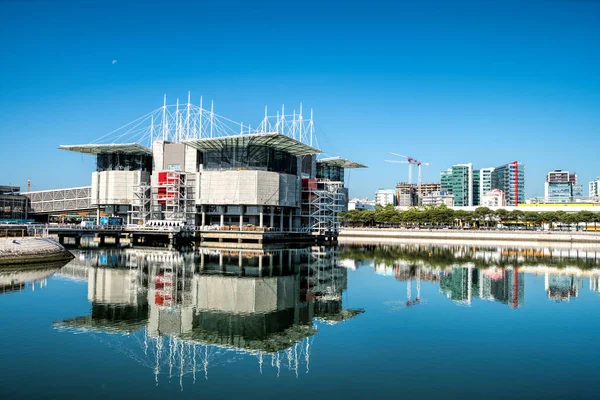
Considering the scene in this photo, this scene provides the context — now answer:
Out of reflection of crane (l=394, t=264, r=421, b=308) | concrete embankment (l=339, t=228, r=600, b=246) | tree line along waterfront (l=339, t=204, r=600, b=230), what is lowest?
reflection of crane (l=394, t=264, r=421, b=308)

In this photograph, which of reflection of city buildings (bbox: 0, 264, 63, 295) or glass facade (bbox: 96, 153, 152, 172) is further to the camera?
glass facade (bbox: 96, 153, 152, 172)

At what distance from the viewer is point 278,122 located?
318ft

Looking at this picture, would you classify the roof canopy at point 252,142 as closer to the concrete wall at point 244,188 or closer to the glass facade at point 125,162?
the concrete wall at point 244,188

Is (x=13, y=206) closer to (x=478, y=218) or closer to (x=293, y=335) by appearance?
(x=293, y=335)

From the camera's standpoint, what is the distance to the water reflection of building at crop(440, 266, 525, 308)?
35.8 metres

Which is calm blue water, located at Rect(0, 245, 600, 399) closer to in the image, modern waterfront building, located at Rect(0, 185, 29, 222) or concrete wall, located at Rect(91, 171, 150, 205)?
concrete wall, located at Rect(91, 171, 150, 205)

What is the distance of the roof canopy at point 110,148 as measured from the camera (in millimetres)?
99525

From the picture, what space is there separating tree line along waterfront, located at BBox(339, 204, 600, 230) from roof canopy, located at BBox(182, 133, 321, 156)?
46424 mm

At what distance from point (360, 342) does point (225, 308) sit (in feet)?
34.9

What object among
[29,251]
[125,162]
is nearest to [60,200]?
[125,162]

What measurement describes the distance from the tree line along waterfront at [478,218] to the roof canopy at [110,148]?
62.6m

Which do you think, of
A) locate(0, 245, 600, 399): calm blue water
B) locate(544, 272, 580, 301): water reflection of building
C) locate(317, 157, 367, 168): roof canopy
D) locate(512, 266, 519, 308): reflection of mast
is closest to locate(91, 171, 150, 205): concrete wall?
locate(317, 157, 367, 168): roof canopy

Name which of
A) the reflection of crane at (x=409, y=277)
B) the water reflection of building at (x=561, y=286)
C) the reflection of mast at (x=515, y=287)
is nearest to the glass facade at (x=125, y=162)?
the reflection of crane at (x=409, y=277)

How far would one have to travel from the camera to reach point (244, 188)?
3565 inches
